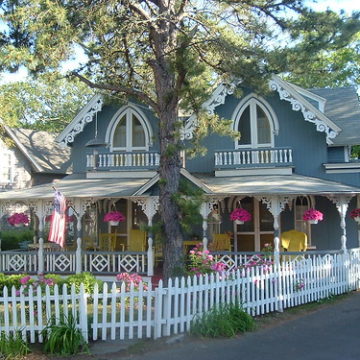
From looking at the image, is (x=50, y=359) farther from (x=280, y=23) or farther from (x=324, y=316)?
(x=280, y=23)

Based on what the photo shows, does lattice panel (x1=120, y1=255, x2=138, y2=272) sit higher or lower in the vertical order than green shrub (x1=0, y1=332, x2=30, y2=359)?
higher

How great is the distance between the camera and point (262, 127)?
58.7 ft

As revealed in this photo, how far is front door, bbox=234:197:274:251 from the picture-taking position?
17422mm

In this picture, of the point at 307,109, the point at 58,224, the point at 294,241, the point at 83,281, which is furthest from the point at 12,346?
the point at 307,109

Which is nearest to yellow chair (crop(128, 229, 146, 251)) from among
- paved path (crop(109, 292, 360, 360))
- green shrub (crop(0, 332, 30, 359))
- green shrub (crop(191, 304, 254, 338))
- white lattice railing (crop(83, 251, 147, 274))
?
white lattice railing (crop(83, 251, 147, 274))

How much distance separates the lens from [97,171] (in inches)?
741

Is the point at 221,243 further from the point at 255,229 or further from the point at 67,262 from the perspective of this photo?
the point at 67,262

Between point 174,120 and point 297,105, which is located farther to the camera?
point 297,105

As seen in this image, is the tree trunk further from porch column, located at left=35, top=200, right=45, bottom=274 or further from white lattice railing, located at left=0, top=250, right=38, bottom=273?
white lattice railing, located at left=0, top=250, right=38, bottom=273

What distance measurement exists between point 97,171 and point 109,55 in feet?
23.4

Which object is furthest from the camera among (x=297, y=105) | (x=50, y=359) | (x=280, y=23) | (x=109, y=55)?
(x=297, y=105)

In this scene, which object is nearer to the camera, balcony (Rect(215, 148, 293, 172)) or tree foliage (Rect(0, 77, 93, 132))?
balcony (Rect(215, 148, 293, 172))

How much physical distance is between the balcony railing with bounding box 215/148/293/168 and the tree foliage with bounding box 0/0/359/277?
5.15 meters

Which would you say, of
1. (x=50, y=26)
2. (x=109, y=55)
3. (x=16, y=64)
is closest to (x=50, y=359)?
(x=16, y=64)
